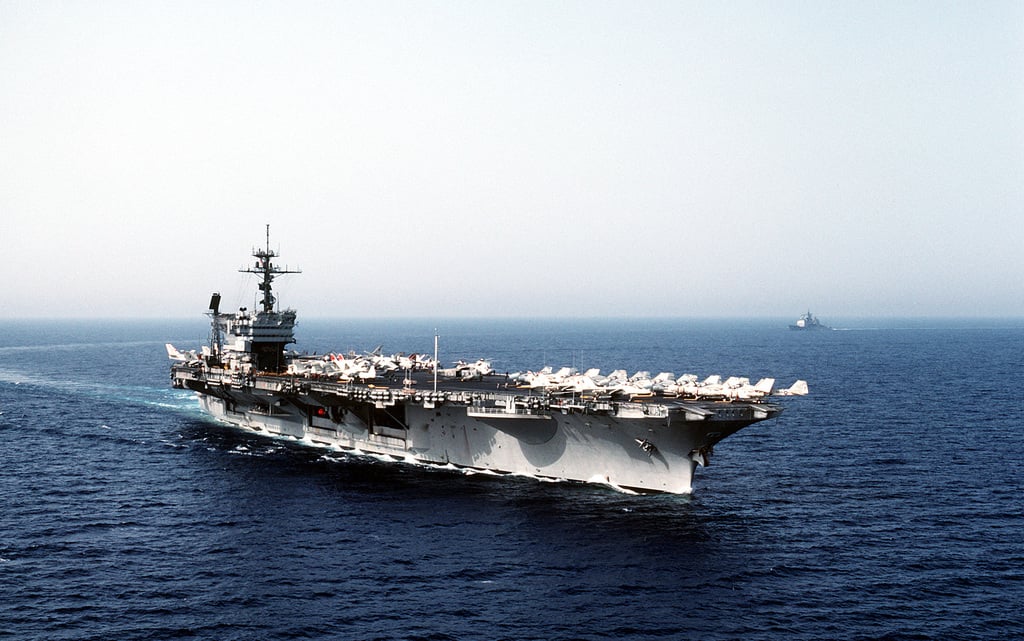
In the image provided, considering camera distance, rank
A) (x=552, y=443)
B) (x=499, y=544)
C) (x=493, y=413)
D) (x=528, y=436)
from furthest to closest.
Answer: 1. (x=528, y=436)
2. (x=552, y=443)
3. (x=493, y=413)
4. (x=499, y=544)

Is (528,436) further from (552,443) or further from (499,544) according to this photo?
(499,544)

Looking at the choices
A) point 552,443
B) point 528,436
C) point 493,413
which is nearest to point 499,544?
point 493,413

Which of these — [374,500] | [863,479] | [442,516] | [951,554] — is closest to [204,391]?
[374,500]

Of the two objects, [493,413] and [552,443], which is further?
[552,443]

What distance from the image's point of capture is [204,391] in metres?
52.0

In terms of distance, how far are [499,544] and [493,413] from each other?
735 centimetres

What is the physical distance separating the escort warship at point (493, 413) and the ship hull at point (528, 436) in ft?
0.18

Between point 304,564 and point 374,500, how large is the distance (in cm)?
729

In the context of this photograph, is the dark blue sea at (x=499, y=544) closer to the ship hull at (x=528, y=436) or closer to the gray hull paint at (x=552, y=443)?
the gray hull paint at (x=552, y=443)

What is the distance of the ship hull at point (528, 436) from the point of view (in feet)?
100

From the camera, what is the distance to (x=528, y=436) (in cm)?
3431

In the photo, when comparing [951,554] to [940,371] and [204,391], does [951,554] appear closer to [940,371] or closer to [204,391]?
[204,391]

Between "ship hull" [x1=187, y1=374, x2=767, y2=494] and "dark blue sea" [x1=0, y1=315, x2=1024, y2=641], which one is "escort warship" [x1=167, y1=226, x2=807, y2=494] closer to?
"ship hull" [x1=187, y1=374, x2=767, y2=494]

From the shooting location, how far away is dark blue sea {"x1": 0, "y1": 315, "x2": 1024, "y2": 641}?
2048cm
